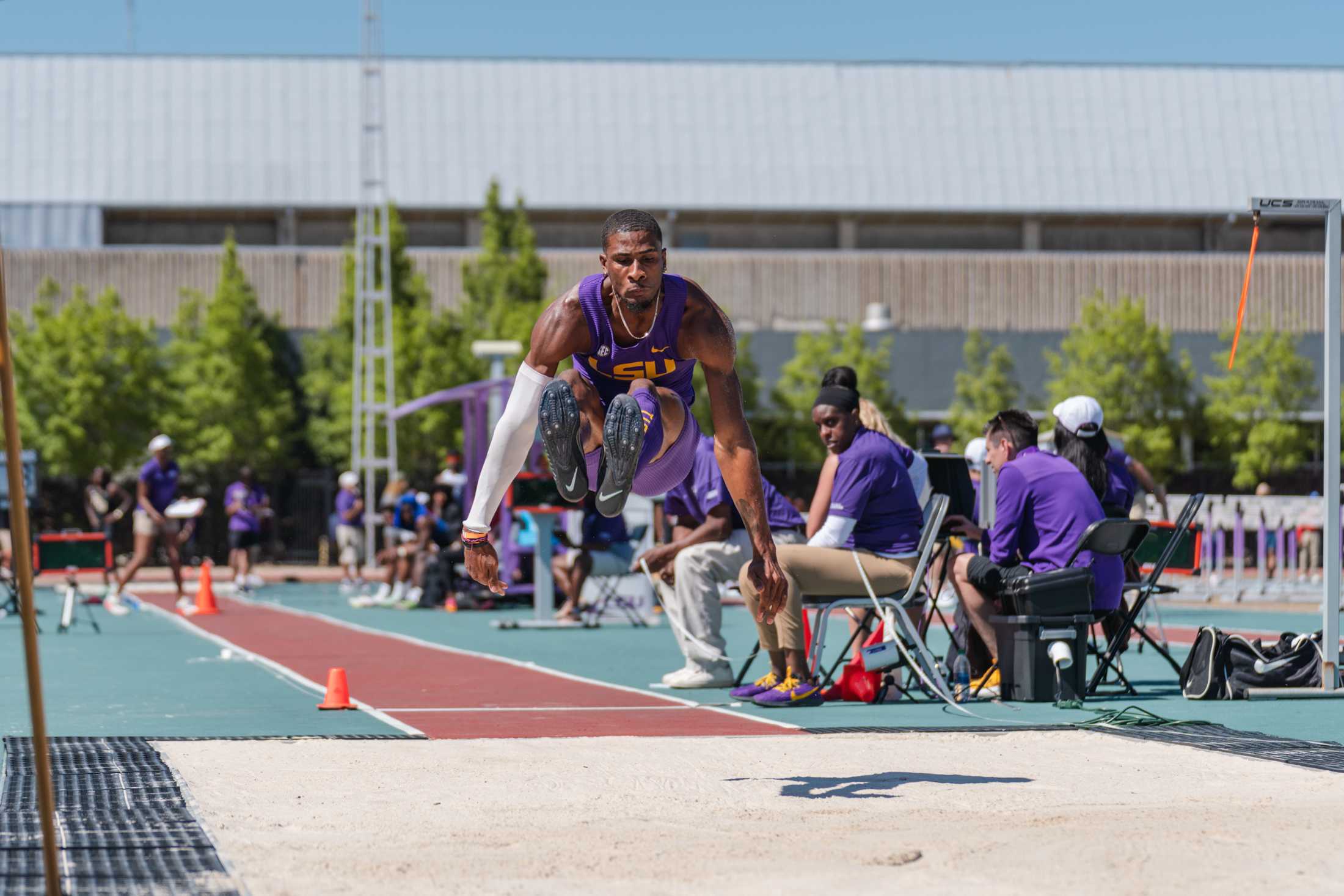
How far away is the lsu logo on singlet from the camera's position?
7480mm

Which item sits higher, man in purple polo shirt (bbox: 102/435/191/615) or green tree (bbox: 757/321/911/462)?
green tree (bbox: 757/321/911/462)

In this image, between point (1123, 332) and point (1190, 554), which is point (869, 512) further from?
point (1123, 332)

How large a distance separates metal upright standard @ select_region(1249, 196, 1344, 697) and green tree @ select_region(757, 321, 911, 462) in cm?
3050

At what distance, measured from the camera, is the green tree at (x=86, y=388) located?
40.5 meters

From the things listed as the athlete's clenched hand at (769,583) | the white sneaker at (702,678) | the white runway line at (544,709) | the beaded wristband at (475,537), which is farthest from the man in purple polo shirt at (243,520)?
the athlete's clenched hand at (769,583)

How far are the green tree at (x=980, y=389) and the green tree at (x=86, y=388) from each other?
1881 cm

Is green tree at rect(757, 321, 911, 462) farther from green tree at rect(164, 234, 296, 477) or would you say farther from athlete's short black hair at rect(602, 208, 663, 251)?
athlete's short black hair at rect(602, 208, 663, 251)

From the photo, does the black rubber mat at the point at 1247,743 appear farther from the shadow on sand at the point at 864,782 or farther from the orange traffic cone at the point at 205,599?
the orange traffic cone at the point at 205,599

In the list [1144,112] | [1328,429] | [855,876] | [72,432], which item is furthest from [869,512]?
[1144,112]

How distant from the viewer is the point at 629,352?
24.4ft

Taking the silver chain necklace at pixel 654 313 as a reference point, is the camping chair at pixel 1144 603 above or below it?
below

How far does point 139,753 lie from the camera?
8023 millimetres

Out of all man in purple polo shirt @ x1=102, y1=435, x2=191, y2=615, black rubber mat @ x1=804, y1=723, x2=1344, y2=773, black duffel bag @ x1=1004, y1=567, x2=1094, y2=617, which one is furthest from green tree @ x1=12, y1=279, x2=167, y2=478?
black rubber mat @ x1=804, y1=723, x2=1344, y2=773

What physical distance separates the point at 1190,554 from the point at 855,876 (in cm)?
922
